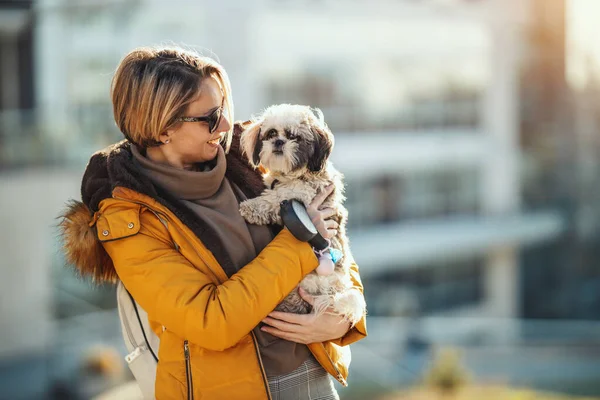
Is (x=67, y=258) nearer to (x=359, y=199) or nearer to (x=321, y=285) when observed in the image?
(x=321, y=285)

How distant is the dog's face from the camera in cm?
308

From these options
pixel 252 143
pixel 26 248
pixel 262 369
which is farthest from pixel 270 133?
pixel 26 248

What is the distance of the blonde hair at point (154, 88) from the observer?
2.52m

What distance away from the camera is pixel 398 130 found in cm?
2333

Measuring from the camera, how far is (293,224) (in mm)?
2576

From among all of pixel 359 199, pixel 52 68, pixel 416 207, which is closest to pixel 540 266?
pixel 416 207

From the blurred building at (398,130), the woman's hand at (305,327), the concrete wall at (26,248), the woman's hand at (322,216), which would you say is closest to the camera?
the woman's hand at (305,327)

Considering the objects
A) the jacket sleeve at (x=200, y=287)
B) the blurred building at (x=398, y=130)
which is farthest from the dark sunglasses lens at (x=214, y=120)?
the blurred building at (x=398, y=130)

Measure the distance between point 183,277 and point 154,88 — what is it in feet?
2.16

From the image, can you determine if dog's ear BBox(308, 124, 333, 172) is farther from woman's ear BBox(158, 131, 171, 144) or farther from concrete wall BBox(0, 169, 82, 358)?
concrete wall BBox(0, 169, 82, 358)

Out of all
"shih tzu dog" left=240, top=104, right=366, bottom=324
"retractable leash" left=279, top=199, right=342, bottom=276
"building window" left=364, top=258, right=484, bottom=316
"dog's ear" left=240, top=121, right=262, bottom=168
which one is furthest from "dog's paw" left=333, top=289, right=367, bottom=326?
"building window" left=364, top=258, right=484, bottom=316

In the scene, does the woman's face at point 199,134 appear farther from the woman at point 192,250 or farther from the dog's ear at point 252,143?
the dog's ear at point 252,143

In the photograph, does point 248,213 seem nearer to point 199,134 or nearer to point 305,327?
point 199,134

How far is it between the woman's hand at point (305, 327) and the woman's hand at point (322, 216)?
0.31 metres
